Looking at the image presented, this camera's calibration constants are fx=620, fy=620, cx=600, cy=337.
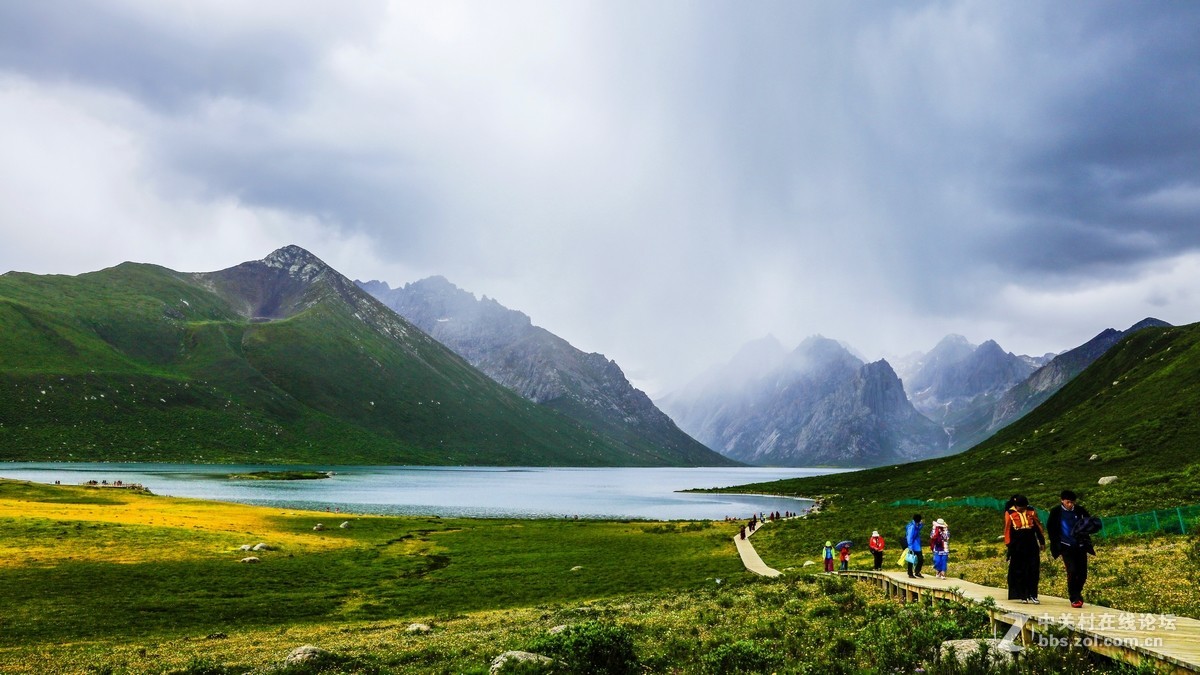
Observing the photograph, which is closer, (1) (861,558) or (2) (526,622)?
(2) (526,622)

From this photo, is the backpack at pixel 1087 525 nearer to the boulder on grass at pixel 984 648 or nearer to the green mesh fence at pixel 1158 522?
the boulder on grass at pixel 984 648

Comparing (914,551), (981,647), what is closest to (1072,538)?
(981,647)

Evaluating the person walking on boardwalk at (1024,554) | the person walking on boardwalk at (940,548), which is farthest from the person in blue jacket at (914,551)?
the person walking on boardwalk at (1024,554)

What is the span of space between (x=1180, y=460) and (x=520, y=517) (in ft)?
373

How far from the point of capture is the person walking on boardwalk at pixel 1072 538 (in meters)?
20.5

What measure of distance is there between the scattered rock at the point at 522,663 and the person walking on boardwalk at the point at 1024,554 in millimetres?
16464

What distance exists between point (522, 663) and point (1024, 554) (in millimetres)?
17856

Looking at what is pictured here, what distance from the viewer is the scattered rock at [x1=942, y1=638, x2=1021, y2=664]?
52.0 ft

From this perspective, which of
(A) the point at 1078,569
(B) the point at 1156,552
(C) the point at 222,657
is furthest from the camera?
(B) the point at 1156,552

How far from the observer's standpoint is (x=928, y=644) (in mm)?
17906

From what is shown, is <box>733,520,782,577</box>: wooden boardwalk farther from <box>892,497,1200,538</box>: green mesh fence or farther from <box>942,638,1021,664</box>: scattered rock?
<box>942,638,1021,664</box>: scattered rock

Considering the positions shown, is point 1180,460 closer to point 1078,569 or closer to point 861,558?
point 861,558

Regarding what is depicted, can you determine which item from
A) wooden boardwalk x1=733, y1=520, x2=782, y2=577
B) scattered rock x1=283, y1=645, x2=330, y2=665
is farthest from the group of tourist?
wooden boardwalk x1=733, y1=520, x2=782, y2=577

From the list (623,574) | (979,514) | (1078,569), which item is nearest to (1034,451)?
(979,514)
